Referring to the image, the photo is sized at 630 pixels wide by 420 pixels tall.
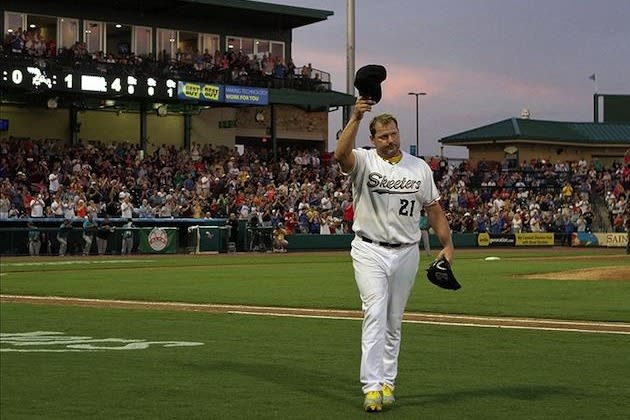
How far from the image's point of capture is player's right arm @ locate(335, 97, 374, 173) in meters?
7.52

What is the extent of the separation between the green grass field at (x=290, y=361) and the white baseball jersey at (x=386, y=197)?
121 cm

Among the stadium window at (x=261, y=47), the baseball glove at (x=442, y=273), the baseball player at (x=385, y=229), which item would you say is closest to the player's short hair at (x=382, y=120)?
the baseball player at (x=385, y=229)

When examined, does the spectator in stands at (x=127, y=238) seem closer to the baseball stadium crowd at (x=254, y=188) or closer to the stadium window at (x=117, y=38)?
the baseball stadium crowd at (x=254, y=188)

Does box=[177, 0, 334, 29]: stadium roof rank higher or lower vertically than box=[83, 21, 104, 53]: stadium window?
higher

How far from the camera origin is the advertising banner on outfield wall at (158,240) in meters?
39.0

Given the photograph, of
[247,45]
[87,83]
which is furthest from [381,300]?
[247,45]

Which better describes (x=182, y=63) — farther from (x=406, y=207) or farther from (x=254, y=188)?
(x=406, y=207)

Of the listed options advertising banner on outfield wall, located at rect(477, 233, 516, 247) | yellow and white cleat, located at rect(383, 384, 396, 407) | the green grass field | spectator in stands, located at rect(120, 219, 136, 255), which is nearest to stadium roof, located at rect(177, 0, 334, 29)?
advertising banner on outfield wall, located at rect(477, 233, 516, 247)

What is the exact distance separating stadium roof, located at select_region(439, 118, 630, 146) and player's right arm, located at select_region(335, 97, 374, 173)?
220 ft

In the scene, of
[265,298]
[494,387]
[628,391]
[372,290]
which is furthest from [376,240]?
[265,298]

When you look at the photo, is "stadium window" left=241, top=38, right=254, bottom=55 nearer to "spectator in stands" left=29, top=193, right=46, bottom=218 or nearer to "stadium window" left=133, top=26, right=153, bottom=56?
"stadium window" left=133, top=26, right=153, bottom=56

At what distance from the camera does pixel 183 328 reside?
13438 millimetres

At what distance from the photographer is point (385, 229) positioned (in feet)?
26.0

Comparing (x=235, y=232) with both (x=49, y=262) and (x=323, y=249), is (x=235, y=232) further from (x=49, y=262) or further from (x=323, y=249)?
(x=49, y=262)
